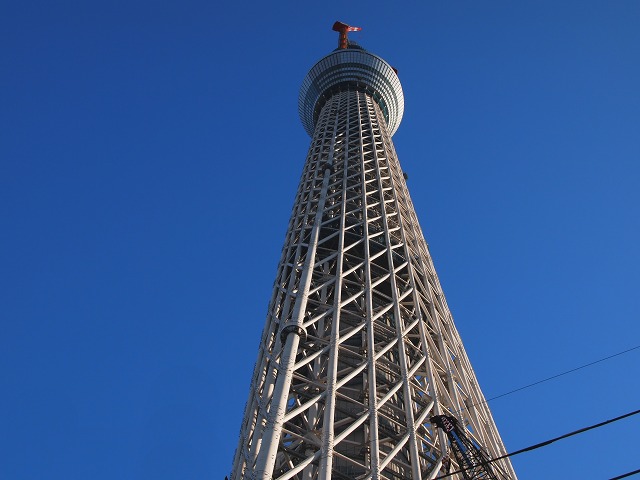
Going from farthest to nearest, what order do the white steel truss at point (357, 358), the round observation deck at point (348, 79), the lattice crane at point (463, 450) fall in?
the round observation deck at point (348, 79)
the lattice crane at point (463, 450)
the white steel truss at point (357, 358)

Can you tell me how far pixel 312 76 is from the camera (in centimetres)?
6084

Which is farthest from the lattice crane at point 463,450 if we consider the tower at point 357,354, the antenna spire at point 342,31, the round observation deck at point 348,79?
the antenna spire at point 342,31

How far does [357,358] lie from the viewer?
76.5 ft

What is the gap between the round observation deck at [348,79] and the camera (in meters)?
59.6

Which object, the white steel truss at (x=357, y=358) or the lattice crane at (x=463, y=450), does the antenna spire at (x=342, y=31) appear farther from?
the lattice crane at (x=463, y=450)

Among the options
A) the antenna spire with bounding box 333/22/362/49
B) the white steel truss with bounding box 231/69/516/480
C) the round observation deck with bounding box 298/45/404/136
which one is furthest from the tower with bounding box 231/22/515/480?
the antenna spire with bounding box 333/22/362/49

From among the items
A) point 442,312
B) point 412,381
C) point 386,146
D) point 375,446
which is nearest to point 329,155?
point 386,146

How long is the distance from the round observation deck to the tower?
21554 millimetres

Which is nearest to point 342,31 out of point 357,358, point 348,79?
point 348,79

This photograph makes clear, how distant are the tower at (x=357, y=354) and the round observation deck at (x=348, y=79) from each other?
70.7 ft

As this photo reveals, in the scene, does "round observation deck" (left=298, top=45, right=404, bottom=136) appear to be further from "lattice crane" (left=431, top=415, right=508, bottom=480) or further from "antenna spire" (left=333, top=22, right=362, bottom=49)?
"lattice crane" (left=431, top=415, right=508, bottom=480)

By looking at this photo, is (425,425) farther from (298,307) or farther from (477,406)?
(298,307)

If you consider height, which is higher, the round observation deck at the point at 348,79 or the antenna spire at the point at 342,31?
the antenna spire at the point at 342,31

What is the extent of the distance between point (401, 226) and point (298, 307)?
33.8 feet
